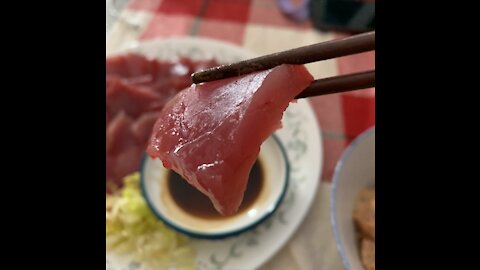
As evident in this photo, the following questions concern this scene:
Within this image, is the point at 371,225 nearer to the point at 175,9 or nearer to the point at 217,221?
the point at 217,221

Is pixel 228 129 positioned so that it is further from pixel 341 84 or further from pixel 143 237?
pixel 143 237

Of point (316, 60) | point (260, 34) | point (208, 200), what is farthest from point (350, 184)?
point (260, 34)

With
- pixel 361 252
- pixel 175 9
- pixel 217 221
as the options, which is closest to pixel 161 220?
pixel 217 221

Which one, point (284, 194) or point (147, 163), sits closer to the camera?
point (284, 194)

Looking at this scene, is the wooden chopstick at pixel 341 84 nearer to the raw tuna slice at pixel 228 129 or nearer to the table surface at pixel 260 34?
the raw tuna slice at pixel 228 129

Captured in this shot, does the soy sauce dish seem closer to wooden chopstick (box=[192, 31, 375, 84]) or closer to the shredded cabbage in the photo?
the shredded cabbage

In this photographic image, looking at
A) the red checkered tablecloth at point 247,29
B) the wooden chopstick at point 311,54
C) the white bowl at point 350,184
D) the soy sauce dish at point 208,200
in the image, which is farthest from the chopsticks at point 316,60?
the red checkered tablecloth at point 247,29

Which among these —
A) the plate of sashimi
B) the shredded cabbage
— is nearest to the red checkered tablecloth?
the plate of sashimi
